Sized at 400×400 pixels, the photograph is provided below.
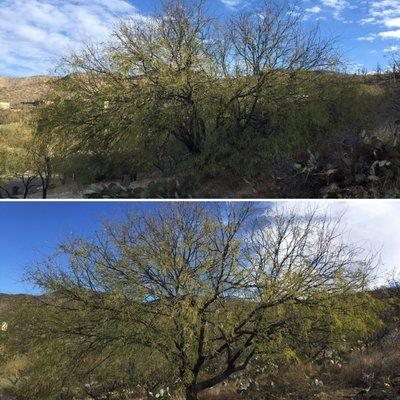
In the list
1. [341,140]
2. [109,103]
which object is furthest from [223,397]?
[109,103]

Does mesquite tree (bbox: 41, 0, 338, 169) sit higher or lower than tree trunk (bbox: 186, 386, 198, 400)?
higher

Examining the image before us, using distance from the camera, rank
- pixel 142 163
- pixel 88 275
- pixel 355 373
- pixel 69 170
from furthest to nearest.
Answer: pixel 69 170 → pixel 142 163 → pixel 355 373 → pixel 88 275

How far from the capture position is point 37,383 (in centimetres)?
1069

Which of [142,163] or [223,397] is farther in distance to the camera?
[142,163]

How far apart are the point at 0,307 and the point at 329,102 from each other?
38.8ft

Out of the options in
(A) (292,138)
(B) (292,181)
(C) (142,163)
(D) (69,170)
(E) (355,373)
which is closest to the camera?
(B) (292,181)

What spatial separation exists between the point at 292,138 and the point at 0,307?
32.2 feet

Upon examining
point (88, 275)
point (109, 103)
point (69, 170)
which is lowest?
point (88, 275)

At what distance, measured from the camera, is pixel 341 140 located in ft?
47.0

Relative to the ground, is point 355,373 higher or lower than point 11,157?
lower

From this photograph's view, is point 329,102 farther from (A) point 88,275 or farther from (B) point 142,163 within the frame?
(A) point 88,275

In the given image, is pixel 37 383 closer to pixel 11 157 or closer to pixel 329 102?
pixel 329 102

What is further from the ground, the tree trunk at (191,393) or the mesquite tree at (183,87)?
the mesquite tree at (183,87)

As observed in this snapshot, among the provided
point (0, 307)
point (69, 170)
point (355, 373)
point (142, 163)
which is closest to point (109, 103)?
point (142, 163)
